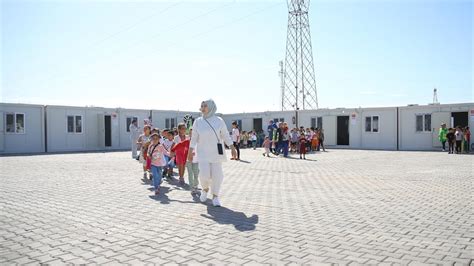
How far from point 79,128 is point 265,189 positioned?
69.7ft

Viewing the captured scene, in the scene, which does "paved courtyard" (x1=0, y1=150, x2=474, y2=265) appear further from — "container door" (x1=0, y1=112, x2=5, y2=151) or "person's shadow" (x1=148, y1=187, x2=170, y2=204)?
"container door" (x1=0, y1=112, x2=5, y2=151)

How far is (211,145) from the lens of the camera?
7.11 meters

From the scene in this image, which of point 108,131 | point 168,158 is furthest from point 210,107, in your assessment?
point 108,131

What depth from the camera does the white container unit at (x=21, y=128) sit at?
2277 centimetres

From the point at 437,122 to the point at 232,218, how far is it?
22.0 m

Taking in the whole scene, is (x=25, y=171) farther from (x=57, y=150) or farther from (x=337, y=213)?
(x=57, y=150)

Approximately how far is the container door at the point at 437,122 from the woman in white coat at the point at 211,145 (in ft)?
68.7

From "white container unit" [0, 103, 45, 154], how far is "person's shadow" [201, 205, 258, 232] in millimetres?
21047

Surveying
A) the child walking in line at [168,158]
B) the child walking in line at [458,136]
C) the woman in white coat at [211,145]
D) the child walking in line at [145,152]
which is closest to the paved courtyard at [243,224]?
the woman in white coat at [211,145]

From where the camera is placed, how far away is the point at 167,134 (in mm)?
11633

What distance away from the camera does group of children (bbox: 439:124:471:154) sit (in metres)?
21.0

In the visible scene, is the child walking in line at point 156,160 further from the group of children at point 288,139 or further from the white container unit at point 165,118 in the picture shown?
the white container unit at point 165,118

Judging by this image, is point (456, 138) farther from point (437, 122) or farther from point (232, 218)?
point (232, 218)

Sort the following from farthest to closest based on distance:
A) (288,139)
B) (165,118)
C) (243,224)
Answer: (165,118), (288,139), (243,224)
